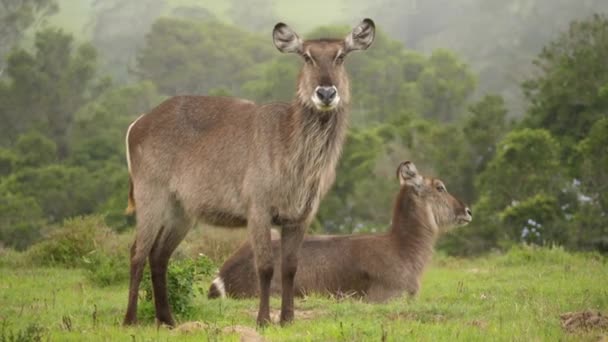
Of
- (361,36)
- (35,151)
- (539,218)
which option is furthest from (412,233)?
(35,151)

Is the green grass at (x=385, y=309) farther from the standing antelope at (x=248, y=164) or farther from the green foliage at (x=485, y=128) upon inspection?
the green foliage at (x=485, y=128)

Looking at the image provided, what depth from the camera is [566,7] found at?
308 feet

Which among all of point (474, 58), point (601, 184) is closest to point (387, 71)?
point (474, 58)

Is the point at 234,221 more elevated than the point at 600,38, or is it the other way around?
the point at 600,38

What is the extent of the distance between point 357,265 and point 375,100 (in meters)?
54.0

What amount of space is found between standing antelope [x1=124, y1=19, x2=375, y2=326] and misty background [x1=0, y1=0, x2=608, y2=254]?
8.32 meters

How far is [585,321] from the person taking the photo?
19.6 feet

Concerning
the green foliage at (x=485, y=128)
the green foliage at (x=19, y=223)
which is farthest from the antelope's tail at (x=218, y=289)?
the green foliage at (x=485, y=128)

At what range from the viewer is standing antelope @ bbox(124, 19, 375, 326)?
264 inches

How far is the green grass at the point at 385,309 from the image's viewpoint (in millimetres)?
6004

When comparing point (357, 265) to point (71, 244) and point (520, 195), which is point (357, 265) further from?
point (520, 195)

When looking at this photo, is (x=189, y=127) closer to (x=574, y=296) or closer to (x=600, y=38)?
(x=574, y=296)

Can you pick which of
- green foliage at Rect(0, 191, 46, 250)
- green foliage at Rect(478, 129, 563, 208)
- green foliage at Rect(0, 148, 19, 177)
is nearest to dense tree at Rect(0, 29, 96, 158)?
green foliage at Rect(0, 148, 19, 177)

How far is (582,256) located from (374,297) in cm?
423
